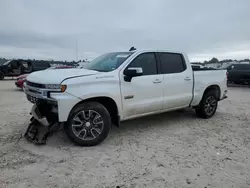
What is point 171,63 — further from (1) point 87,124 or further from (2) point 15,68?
(2) point 15,68

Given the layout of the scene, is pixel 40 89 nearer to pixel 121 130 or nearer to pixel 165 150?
pixel 121 130

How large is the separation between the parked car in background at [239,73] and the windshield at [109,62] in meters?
12.3

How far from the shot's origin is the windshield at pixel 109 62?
459 centimetres

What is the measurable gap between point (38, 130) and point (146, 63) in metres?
2.65

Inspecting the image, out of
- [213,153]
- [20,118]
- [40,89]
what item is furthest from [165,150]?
[20,118]

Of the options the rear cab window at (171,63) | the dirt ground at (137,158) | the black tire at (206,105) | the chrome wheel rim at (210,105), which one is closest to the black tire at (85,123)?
the dirt ground at (137,158)

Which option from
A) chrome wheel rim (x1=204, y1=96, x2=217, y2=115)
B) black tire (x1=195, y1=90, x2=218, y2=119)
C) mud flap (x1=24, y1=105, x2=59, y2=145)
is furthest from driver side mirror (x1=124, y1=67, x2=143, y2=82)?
chrome wheel rim (x1=204, y1=96, x2=217, y2=115)

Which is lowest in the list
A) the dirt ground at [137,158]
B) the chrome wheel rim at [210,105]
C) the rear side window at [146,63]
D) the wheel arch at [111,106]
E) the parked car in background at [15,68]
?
the dirt ground at [137,158]

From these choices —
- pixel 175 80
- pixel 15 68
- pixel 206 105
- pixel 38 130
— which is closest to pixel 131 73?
pixel 175 80

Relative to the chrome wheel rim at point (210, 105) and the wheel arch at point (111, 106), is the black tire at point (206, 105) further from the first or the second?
the wheel arch at point (111, 106)

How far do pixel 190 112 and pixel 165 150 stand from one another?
130 inches

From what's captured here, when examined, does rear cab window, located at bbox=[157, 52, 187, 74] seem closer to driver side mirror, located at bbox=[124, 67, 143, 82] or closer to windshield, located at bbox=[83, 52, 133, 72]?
windshield, located at bbox=[83, 52, 133, 72]

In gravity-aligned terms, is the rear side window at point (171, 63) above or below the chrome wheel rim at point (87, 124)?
above

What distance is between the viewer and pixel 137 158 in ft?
12.0
